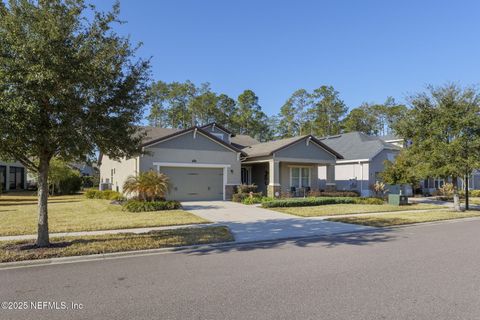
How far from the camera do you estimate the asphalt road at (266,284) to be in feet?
15.6

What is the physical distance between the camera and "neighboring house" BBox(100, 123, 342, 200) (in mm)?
22203

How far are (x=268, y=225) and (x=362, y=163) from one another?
2020 centimetres

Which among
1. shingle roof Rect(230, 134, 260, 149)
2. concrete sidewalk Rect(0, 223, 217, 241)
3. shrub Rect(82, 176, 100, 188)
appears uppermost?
shingle roof Rect(230, 134, 260, 149)

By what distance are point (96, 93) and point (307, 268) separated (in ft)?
21.2

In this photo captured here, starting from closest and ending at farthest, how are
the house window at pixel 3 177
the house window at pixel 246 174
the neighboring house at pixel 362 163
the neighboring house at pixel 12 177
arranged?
the house window at pixel 246 174
the neighboring house at pixel 362 163
the house window at pixel 3 177
the neighboring house at pixel 12 177

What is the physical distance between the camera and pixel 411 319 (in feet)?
14.7

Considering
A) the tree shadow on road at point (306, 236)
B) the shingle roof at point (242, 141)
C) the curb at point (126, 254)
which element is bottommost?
the tree shadow on road at point (306, 236)

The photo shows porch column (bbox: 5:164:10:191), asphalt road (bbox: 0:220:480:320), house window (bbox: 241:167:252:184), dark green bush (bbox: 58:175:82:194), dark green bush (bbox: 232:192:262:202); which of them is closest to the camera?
asphalt road (bbox: 0:220:480:320)

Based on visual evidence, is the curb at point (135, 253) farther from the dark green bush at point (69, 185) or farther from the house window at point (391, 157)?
the dark green bush at point (69, 185)

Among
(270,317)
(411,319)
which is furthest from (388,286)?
(270,317)

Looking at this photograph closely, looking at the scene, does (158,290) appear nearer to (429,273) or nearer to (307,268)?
(307,268)

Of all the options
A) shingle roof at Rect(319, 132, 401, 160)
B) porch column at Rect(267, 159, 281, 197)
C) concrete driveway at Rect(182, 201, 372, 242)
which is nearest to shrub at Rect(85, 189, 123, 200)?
concrete driveway at Rect(182, 201, 372, 242)

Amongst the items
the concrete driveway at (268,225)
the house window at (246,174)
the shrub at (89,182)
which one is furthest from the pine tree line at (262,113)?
the concrete driveway at (268,225)

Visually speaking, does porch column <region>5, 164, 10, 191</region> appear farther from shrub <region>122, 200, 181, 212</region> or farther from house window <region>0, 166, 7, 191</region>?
shrub <region>122, 200, 181, 212</region>
